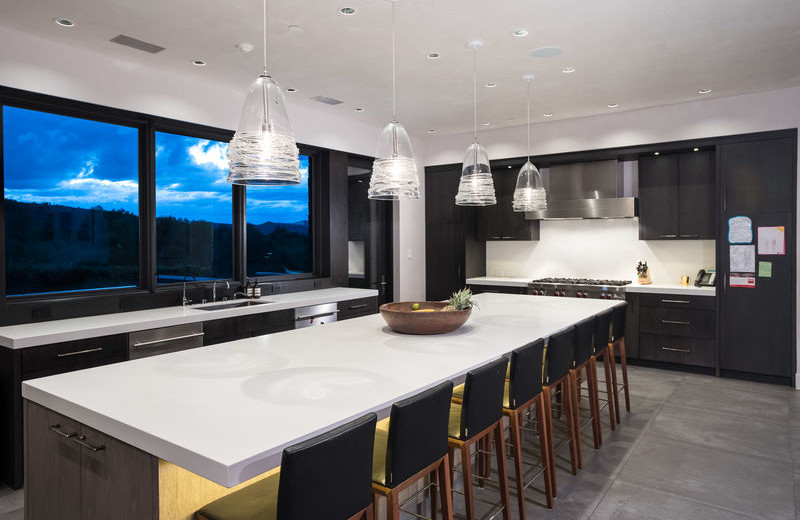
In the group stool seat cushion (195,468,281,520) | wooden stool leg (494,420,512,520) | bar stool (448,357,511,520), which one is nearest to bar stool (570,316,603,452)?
wooden stool leg (494,420,512,520)

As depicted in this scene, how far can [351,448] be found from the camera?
59.2 inches

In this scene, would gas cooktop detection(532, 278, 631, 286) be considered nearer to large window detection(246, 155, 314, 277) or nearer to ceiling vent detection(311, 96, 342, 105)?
large window detection(246, 155, 314, 277)

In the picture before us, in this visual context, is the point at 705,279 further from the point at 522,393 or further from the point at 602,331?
the point at 522,393

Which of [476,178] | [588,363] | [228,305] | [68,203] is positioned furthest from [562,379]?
[68,203]

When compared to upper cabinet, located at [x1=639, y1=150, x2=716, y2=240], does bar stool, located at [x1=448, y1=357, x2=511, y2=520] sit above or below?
below

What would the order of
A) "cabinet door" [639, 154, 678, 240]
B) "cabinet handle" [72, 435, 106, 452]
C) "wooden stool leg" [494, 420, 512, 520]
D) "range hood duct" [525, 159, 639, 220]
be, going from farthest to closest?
"range hood duct" [525, 159, 639, 220], "cabinet door" [639, 154, 678, 240], "wooden stool leg" [494, 420, 512, 520], "cabinet handle" [72, 435, 106, 452]

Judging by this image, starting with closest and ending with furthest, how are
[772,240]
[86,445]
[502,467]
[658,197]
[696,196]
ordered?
[86,445], [502,467], [772,240], [696,196], [658,197]

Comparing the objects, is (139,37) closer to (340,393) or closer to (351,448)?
(340,393)

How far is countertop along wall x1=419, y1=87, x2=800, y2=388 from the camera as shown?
509 cm

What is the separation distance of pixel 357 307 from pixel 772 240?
13.6 ft

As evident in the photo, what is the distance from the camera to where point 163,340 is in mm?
3707

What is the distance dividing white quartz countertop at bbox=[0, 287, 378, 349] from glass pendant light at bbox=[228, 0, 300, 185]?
1735mm

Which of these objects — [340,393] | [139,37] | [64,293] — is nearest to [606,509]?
[340,393]

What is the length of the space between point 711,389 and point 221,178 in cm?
512
